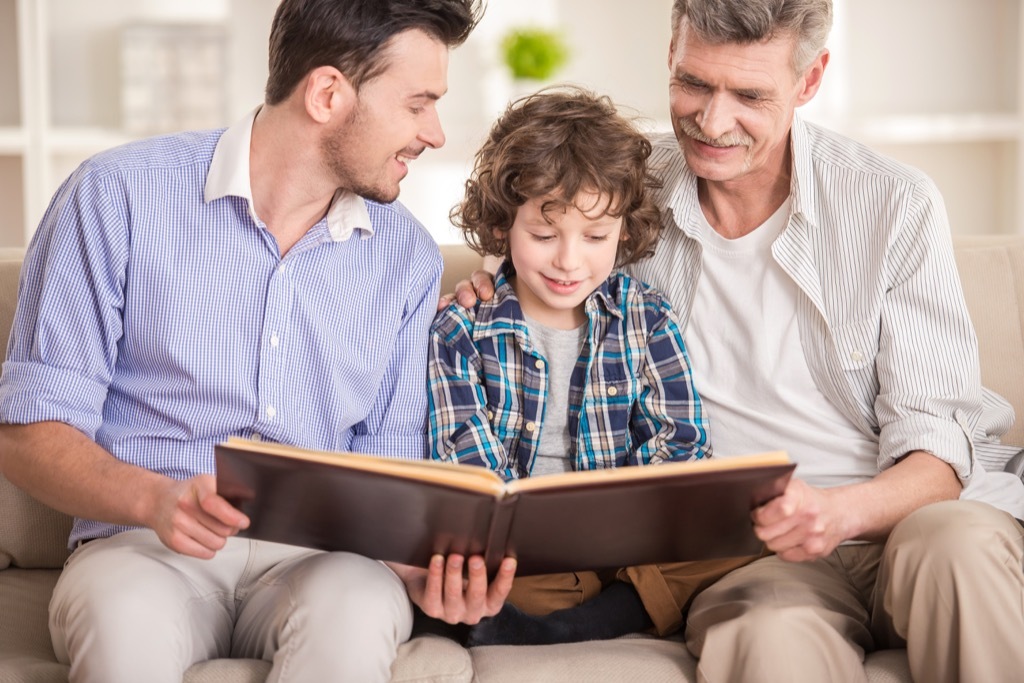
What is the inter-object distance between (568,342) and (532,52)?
237 cm

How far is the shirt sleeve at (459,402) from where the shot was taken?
1.82 meters

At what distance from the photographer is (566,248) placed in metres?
1.82

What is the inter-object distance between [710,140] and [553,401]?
0.50 metres

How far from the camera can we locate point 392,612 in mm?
1503

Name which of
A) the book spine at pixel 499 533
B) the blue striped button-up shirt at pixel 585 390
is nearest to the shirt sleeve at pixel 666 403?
the blue striped button-up shirt at pixel 585 390

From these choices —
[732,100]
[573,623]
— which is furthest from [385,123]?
[573,623]

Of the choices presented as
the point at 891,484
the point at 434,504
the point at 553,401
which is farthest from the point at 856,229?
the point at 434,504

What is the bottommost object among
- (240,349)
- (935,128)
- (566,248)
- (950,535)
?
(950,535)

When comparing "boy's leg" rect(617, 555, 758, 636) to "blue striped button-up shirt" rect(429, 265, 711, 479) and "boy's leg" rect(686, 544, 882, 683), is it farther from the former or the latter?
"blue striped button-up shirt" rect(429, 265, 711, 479)

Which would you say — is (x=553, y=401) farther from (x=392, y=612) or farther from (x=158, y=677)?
(x=158, y=677)

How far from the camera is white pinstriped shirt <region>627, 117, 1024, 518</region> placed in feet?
5.79

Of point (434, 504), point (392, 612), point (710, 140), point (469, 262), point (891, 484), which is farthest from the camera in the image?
point (469, 262)

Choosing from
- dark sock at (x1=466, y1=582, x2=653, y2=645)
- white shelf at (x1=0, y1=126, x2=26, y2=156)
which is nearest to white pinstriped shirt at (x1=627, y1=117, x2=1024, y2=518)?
dark sock at (x1=466, y1=582, x2=653, y2=645)

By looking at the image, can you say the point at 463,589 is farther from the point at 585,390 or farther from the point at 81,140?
the point at 81,140
